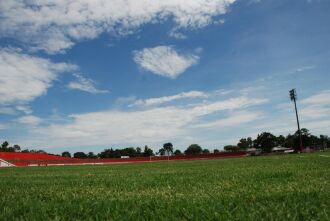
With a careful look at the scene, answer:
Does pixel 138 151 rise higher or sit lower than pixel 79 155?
higher

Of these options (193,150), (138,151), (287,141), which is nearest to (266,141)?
(287,141)

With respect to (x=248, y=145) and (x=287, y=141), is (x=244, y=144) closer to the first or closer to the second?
(x=248, y=145)

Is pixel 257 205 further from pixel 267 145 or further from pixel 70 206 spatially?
pixel 267 145

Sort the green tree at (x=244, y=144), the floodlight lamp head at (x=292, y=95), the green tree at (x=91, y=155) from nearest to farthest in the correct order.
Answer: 1. the floodlight lamp head at (x=292, y=95)
2. the green tree at (x=91, y=155)
3. the green tree at (x=244, y=144)

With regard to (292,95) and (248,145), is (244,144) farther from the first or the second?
(292,95)

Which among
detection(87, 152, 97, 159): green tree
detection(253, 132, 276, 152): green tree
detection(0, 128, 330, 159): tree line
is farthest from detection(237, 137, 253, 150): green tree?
detection(87, 152, 97, 159): green tree

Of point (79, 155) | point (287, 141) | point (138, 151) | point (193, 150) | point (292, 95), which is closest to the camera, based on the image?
point (292, 95)

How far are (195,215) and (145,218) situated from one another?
0.52 meters

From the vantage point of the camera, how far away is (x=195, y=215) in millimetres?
3518

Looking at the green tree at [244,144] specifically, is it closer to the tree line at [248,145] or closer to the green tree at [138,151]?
the tree line at [248,145]

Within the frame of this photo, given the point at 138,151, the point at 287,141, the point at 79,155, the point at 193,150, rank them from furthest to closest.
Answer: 1. the point at 193,150
2. the point at 138,151
3. the point at 79,155
4. the point at 287,141

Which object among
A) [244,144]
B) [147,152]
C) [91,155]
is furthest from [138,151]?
[244,144]

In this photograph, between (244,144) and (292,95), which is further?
(244,144)

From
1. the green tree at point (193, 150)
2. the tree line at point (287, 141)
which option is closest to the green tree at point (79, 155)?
the green tree at point (193, 150)
